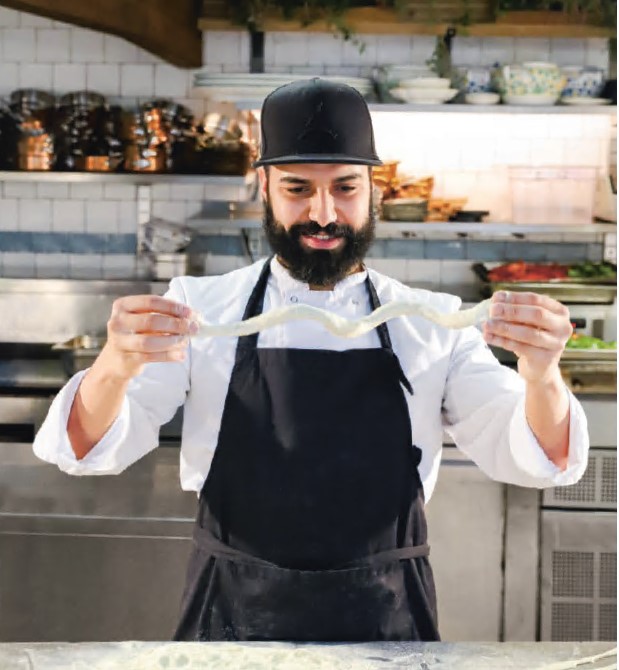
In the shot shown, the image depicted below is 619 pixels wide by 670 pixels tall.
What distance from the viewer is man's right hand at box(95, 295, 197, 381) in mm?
1715

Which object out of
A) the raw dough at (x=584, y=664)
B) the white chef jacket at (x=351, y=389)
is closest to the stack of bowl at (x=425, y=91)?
the white chef jacket at (x=351, y=389)

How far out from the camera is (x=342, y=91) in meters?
2.12

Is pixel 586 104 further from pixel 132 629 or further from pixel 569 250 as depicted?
pixel 132 629

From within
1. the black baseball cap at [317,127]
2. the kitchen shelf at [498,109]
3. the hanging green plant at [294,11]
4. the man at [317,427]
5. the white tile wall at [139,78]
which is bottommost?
the man at [317,427]

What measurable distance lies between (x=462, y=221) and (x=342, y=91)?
2.52 m

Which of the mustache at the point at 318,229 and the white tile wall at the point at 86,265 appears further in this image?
the white tile wall at the point at 86,265

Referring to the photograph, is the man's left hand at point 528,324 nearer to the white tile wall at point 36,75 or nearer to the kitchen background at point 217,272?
the kitchen background at point 217,272

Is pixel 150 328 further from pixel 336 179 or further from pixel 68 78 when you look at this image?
pixel 68 78

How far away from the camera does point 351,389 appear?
2.18 m

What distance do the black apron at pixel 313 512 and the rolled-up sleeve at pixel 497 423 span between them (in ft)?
0.44

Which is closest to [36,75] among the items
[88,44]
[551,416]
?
[88,44]

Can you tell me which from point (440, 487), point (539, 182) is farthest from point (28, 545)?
point (539, 182)

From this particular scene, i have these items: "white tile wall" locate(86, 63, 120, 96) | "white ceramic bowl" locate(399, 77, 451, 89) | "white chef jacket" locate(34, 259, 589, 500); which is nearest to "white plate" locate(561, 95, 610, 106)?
"white ceramic bowl" locate(399, 77, 451, 89)

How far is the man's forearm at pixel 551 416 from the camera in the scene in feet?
6.23
